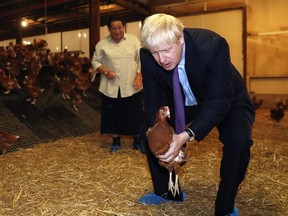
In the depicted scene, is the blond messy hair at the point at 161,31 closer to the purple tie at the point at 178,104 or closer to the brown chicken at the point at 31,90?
the purple tie at the point at 178,104

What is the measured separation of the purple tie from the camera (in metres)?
1.79

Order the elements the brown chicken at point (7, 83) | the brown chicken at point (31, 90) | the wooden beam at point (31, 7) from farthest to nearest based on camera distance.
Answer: the wooden beam at point (31, 7) → the brown chicken at point (31, 90) → the brown chicken at point (7, 83)

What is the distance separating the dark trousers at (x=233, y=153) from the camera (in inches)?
67.6

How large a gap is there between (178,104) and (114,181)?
1171 mm

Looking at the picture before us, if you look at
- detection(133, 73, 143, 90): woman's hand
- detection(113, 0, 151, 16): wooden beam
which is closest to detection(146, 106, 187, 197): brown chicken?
detection(133, 73, 143, 90): woman's hand

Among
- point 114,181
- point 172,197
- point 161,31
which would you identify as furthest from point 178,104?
point 114,181

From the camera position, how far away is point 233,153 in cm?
172

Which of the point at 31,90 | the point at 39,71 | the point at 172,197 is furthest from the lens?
the point at 39,71

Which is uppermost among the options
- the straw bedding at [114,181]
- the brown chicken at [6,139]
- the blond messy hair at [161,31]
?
the blond messy hair at [161,31]

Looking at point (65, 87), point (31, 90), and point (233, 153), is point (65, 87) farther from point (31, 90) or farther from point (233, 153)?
point (233, 153)

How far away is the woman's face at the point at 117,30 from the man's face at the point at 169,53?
187 centimetres

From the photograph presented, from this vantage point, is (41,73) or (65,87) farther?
(41,73)

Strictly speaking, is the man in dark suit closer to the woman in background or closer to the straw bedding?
the straw bedding

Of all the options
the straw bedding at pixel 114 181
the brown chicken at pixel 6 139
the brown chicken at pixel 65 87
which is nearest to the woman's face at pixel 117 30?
the straw bedding at pixel 114 181
